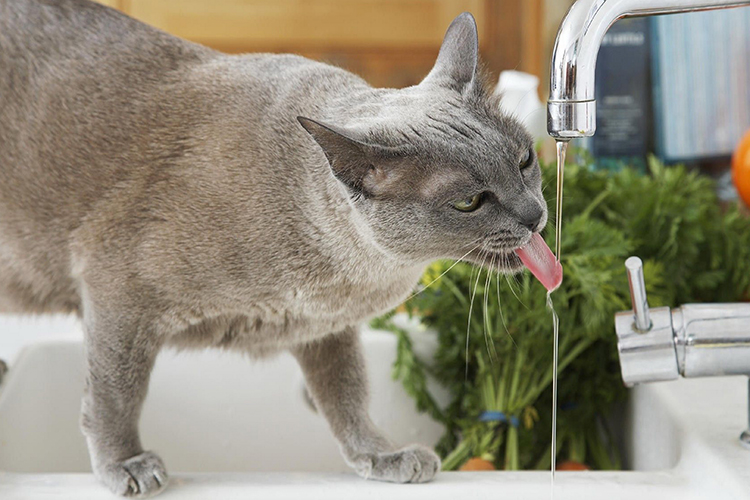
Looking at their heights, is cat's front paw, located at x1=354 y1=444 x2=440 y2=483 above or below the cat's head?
below

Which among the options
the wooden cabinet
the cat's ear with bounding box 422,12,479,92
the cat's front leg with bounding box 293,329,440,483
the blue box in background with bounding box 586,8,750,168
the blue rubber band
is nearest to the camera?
the cat's ear with bounding box 422,12,479,92

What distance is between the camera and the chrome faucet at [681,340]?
2.87ft

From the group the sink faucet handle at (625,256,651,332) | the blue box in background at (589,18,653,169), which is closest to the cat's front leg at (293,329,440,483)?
the sink faucet handle at (625,256,651,332)

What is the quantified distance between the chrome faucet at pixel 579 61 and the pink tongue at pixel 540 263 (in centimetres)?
10

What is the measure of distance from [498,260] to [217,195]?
274 mm

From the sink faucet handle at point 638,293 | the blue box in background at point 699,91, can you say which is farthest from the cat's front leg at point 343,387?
the blue box in background at point 699,91

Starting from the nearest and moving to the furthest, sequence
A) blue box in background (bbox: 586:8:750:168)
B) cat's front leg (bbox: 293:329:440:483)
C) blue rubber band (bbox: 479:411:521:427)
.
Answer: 1. cat's front leg (bbox: 293:329:440:483)
2. blue rubber band (bbox: 479:411:521:427)
3. blue box in background (bbox: 586:8:750:168)

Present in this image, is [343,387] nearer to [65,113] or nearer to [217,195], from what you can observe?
[217,195]

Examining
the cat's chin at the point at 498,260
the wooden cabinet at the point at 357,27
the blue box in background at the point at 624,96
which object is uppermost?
the wooden cabinet at the point at 357,27

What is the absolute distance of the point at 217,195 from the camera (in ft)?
2.81

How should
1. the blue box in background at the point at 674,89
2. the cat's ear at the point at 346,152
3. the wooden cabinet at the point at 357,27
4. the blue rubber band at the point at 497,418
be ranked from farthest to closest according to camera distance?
1. the wooden cabinet at the point at 357,27
2. the blue box in background at the point at 674,89
3. the blue rubber band at the point at 497,418
4. the cat's ear at the point at 346,152

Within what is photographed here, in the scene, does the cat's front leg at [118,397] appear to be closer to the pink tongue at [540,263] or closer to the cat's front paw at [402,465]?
the cat's front paw at [402,465]

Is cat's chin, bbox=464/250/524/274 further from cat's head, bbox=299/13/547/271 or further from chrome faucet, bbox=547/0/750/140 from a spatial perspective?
chrome faucet, bbox=547/0/750/140

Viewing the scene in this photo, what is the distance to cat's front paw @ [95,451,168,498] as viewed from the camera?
86 cm
